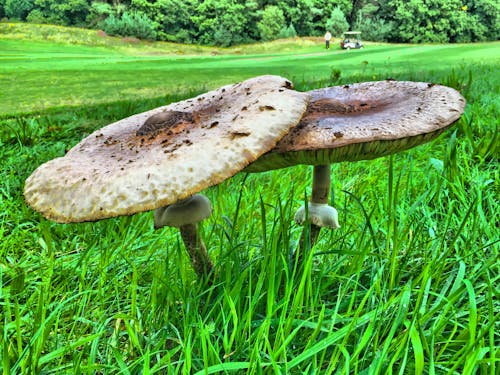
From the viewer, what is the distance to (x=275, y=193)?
10.7ft

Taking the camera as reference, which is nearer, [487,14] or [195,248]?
[195,248]

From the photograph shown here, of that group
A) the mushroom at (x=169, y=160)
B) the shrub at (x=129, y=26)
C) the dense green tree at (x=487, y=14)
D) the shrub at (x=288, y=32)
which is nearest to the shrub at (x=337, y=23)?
the shrub at (x=288, y=32)

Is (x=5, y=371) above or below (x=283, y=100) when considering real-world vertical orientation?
below

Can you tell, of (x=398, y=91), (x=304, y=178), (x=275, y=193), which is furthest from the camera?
(x=304, y=178)

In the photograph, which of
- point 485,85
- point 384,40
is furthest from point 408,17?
point 485,85

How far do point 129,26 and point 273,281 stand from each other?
80.8 ft

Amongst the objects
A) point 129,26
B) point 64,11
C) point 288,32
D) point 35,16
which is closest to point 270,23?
point 288,32

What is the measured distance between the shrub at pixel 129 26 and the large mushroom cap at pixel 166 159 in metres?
24.1

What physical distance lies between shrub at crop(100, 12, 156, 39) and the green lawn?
2087 centimetres

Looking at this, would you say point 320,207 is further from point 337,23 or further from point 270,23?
point 337,23

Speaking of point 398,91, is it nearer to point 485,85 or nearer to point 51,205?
point 51,205

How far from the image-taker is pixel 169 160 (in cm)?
124

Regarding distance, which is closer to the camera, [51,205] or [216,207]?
[51,205]

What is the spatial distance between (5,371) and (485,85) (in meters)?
6.47
